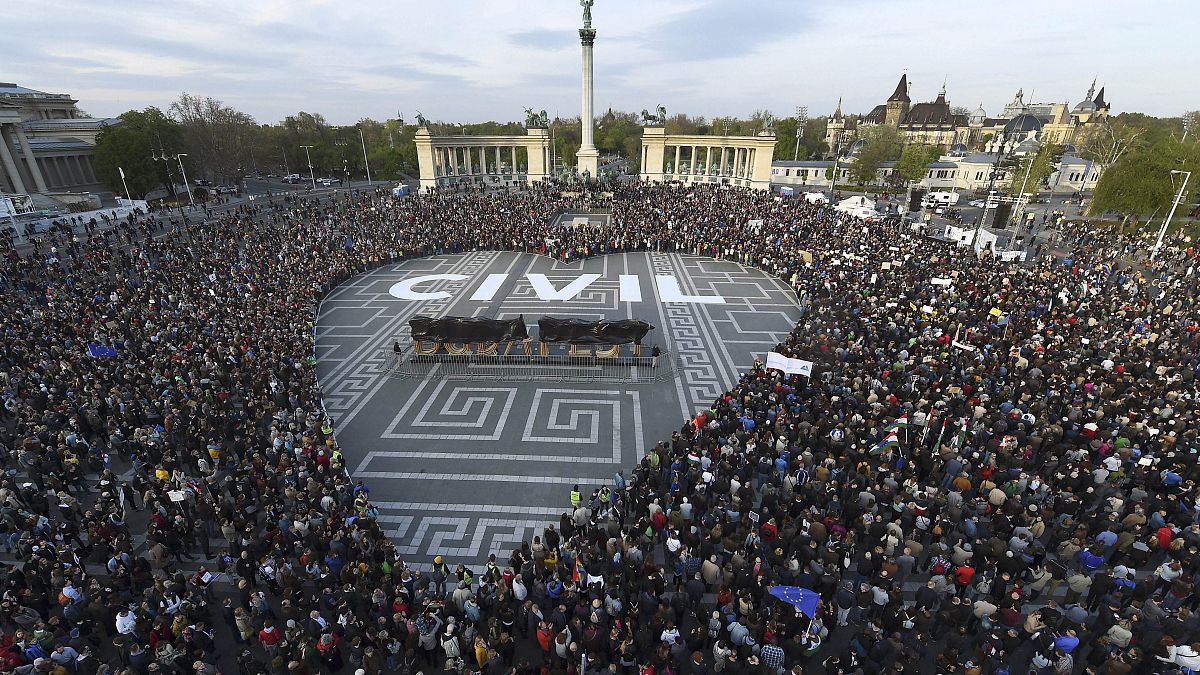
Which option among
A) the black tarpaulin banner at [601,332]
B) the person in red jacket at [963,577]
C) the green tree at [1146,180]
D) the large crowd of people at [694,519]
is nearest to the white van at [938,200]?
the green tree at [1146,180]

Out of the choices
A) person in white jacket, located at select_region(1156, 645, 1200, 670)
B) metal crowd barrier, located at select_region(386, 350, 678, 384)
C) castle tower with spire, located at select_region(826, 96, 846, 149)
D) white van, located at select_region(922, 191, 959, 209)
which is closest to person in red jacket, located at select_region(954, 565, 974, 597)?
person in white jacket, located at select_region(1156, 645, 1200, 670)

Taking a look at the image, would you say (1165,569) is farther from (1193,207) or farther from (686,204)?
(1193,207)

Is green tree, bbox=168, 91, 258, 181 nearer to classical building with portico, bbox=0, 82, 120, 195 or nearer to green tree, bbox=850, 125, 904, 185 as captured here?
classical building with portico, bbox=0, 82, 120, 195

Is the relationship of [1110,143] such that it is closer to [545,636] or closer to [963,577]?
[963,577]

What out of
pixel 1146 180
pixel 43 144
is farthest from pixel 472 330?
pixel 43 144

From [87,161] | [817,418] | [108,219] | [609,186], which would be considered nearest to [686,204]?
[609,186]

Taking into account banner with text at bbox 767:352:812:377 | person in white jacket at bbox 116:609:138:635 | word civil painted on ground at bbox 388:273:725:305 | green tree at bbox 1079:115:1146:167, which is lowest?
word civil painted on ground at bbox 388:273:725:305
